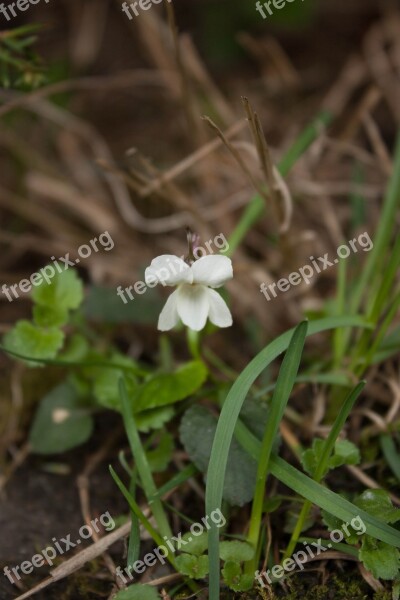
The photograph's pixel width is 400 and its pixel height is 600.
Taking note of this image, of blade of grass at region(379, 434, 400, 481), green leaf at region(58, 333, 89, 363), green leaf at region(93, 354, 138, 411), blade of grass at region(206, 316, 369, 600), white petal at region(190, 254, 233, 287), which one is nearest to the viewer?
blade of grass at region(206, 316, 369, 600)

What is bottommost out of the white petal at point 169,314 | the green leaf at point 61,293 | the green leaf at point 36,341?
the white petal at point 169,314

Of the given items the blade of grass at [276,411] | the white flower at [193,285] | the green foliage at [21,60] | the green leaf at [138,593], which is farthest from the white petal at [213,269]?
the green foliage at [21,60]

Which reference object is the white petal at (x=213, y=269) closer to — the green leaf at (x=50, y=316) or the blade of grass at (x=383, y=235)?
the green leaf at (x=50, y=316)

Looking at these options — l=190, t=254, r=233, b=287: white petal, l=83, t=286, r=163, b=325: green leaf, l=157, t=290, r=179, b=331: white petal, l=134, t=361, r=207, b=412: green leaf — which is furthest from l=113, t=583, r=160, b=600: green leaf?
l=83, t=286, r=163, b=325: green leaf

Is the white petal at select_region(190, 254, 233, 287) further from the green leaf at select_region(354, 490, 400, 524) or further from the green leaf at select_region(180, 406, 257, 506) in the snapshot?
the green leaf at select_region(354, 490, 400, 524)

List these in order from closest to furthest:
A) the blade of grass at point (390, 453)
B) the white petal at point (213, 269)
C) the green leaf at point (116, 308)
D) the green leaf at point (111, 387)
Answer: the white petal at point (213, 269) → the blade of grass at point (390, 453) → the green leaf at point (111, 387) → the green leaf at point (116, 308)

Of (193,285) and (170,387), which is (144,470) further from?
(193,285)

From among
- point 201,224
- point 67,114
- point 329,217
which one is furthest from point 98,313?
point 67,114

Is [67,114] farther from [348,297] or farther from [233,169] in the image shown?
[348,297]
